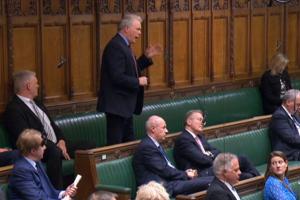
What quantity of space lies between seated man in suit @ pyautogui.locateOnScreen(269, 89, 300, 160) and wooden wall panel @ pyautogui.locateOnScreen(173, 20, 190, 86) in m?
1.72

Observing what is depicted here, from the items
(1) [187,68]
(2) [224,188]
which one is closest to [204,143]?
(2) [224,188]

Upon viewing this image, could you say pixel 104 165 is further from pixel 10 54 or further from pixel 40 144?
pixel 10 54

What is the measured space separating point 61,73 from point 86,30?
21.9 inches

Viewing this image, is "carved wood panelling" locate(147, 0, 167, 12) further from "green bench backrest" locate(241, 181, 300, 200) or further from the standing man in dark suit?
"green bench backrest" locate(241, 181, 300, 200)

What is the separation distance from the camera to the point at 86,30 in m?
9.19

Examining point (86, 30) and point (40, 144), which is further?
point (86, 30)

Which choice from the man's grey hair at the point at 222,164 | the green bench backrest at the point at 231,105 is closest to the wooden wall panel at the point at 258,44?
the green bench backrest at the point at 231,105

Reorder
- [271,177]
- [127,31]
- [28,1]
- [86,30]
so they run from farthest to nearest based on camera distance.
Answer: [86,30] < [28,1] < [127,31] < [271,177]

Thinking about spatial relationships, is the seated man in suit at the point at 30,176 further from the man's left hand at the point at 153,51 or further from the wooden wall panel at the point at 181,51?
the wooden wall panel at the point at 181,51

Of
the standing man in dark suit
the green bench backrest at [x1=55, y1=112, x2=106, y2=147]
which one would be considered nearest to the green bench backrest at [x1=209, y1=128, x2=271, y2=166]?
the standing man in dark suit

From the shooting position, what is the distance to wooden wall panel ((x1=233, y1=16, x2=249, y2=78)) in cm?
1131

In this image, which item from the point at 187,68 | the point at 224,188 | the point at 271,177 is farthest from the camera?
the point at 187,68

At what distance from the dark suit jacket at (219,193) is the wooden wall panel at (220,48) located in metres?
4.71

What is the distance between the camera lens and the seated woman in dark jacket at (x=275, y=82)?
35.7 ft
